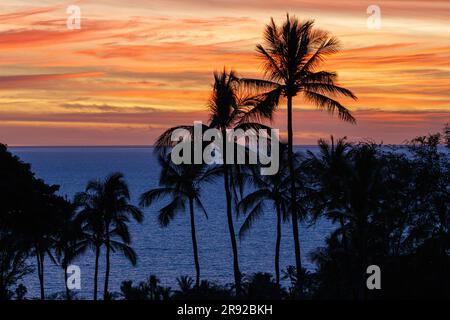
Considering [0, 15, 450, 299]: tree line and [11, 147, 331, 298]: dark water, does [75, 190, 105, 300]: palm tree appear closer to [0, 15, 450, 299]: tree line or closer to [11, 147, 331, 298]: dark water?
[0, 15, 450, 299]: tree line

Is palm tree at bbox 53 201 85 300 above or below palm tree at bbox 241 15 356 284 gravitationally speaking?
below

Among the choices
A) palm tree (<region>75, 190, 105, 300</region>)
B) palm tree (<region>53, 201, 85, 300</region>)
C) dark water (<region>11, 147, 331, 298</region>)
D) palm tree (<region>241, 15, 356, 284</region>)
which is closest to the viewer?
palm tree (<region>241, 15, 356, 284</region>)

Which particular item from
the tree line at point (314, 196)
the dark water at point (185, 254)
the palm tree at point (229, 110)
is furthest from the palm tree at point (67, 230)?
the dark water at point (185, 254)

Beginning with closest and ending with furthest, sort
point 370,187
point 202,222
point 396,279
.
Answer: point 370,187, point 396,279, point 202,222

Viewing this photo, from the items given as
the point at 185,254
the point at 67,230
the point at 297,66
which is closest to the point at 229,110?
the point at 297,66

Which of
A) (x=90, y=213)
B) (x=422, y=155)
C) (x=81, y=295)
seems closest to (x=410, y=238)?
(x=422, y=155)

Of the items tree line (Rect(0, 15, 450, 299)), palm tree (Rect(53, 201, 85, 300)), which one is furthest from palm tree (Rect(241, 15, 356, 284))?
palm tree (Rect(53, 201, 85, 300))

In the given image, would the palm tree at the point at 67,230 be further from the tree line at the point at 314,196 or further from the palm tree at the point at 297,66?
the palm tree at the point at 297,66

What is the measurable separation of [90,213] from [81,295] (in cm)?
3917

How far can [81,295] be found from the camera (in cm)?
8819

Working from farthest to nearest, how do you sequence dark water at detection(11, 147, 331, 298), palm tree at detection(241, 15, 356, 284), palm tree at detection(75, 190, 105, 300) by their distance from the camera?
dark water at detection(11, 147, 331, 298) < palm tree at detection(75, 190, 105, 300) < palm tree at detection(241, 15, 356, 284)
